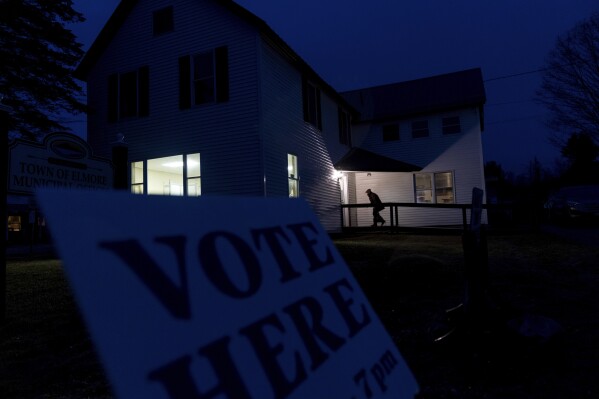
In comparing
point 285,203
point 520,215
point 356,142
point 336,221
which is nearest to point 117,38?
point 336,221

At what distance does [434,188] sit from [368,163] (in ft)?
11.9

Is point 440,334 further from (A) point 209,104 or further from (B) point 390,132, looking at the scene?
(B) point 390,132

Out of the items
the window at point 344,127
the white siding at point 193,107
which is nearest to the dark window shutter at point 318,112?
the window at point 344,127

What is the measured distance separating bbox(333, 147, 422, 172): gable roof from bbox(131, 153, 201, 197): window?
647cm

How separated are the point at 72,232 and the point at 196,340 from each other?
397mm

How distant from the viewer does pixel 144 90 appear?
1332cm

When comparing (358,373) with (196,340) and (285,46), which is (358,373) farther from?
(285,46)

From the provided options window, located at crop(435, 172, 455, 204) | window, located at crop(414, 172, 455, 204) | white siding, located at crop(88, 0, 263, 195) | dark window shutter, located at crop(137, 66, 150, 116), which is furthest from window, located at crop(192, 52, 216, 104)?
window, located at crop(435, 172, 455, 204)

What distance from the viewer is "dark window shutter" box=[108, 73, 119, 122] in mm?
13766

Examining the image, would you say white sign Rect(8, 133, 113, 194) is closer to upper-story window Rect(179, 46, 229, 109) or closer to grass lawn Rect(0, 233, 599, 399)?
grass lawn Rect(0, 233, 599, 399)

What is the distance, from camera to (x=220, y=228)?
129 cm

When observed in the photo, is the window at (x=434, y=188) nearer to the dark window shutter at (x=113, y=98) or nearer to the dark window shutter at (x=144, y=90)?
the dark window shutter at (x=144, y=90)

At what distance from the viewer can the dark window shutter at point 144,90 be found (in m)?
13.3

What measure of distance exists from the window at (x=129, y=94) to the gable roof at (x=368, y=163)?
8.25 m
